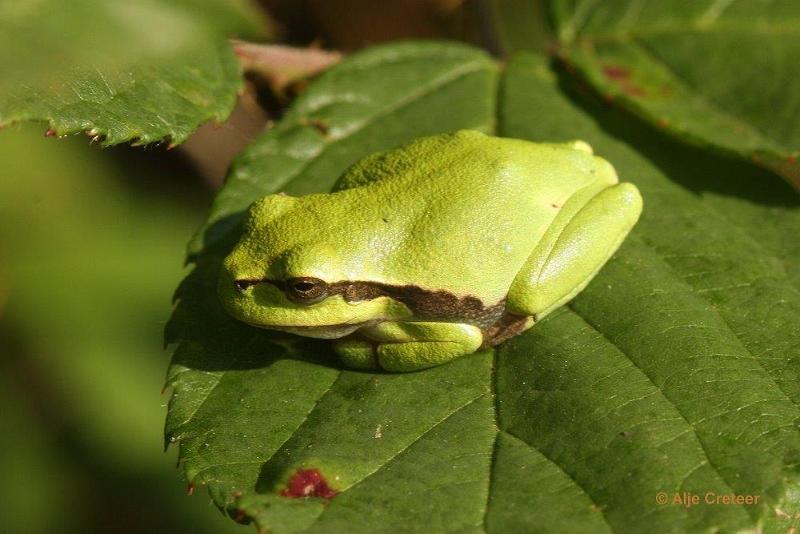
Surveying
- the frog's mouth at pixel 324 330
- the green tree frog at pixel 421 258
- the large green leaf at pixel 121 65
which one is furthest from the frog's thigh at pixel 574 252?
the large green leaf at pixel 121 65

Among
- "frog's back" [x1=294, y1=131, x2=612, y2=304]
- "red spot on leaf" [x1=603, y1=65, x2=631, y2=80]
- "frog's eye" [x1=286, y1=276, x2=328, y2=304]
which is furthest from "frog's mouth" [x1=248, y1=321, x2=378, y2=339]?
"red spot on leaf" [x1=603, y1=65, x2=631, y2=80]

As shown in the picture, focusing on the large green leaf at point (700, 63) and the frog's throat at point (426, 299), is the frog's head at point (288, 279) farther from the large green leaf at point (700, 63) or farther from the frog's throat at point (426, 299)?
the large green leaf at point (700, 63)

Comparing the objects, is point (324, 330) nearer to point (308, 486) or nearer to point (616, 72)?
point (308, 486)

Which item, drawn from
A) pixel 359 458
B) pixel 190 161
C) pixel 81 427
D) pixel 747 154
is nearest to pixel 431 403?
pixel 359 458

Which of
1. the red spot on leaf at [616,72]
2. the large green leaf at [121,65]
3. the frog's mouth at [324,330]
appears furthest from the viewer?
the red spot on leaf at [616,72]

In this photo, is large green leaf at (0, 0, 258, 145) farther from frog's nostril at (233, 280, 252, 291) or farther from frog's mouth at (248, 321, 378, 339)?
frog's mouth at (248, 321, 378, 339)

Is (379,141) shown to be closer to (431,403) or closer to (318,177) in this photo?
(318,177)
